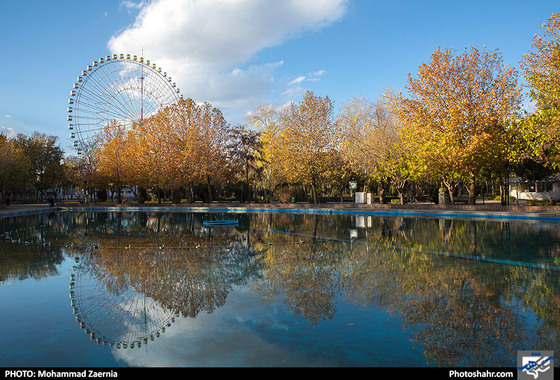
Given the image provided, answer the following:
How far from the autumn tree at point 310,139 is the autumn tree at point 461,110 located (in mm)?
10689

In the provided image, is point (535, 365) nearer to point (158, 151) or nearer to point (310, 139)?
point (310, 139)

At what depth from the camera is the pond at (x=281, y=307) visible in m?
4.88

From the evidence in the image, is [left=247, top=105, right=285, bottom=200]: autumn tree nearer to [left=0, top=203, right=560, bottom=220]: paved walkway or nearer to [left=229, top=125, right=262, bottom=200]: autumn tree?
[left=229, top=125, right=262, bottom=200]: autumn tree

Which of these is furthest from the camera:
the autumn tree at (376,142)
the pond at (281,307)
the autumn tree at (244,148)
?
the autumn tree at (244,148)

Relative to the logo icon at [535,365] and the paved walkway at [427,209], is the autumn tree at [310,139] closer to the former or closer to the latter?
the paved walkway at [427,209]

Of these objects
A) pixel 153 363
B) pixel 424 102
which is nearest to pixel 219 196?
pixel 424 102

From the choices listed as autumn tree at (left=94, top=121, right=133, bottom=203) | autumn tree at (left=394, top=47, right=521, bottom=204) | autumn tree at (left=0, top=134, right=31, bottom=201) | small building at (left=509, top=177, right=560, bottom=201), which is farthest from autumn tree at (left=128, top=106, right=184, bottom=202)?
small building at (left=509, top=177, right=560, bottom=201)

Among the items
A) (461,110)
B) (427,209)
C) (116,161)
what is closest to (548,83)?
(461,110)

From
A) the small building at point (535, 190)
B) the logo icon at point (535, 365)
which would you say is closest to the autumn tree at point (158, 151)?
the small building at point (535, 190)

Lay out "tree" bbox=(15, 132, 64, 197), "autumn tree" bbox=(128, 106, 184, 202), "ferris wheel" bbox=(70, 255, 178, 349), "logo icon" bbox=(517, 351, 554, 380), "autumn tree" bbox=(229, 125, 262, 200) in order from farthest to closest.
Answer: "tree" bbox=(15, 132, 64, 197)
"autumn tree" bbox=(229, 125, 262, 200)
"autumn tree" bbox=(128, 106, 184, 202)
"ferris wheel" bbox=(70, 255, 178, 349)
"logo icon" bbox=(517, 351, 554, 380)

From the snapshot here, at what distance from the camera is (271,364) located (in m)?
4.56

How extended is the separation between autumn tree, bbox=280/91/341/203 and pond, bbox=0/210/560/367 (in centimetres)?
2642

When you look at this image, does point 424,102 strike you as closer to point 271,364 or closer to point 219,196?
point 271,364

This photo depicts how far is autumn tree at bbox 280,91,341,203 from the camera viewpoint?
39156mm
